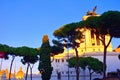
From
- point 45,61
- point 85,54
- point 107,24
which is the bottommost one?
point 45,61

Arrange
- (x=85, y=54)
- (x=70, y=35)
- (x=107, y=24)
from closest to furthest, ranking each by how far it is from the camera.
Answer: (x=107, y=24), (x=70, y=35), (x=85, y=54)

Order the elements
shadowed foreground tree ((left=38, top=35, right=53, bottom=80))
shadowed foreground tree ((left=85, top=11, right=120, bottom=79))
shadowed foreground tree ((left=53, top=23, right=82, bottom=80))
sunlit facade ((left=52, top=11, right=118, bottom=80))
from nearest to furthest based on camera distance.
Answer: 1. shadowed foreground tree ((left=85, top=11, right=120, bottom=79))
2. shadowed foreground tree ((left=53, top=23, right=82, bottom=80))
3. shadowed foreground tree ((left=38, top=35, right=53, bottom=80))
4. sunlit facade ((left=52, top=11, right=118, bottom=80))

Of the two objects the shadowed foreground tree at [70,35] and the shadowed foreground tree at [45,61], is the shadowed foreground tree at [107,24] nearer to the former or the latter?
the shadowed foreground tree at [70,35]

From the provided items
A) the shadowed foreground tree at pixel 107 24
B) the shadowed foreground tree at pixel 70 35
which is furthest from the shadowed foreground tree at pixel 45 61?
the shadowed foreground tree at pixel 107 24

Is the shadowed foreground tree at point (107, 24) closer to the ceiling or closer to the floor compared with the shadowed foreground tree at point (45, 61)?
closer to the ceiling

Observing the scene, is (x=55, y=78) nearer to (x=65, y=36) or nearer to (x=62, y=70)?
(x=62, y=70)

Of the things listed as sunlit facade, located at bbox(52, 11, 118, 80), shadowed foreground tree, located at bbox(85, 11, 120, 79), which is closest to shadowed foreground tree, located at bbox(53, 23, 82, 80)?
shadowed foreground tree, located at bbox(85, 11, 120, 79)

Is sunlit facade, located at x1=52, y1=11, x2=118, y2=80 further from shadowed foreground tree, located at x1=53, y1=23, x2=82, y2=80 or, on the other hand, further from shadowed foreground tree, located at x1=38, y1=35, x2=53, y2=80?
shadowed foreground tree, located at x1=53, y1=23, x2=82, y2=80

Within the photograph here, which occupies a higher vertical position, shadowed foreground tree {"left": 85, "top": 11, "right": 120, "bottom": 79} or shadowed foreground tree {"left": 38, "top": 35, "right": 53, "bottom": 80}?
shadowed foreground tree {"left": 85, "top": 11, "right": 120, "bottom": 79}

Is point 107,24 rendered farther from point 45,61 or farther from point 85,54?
point 85,54

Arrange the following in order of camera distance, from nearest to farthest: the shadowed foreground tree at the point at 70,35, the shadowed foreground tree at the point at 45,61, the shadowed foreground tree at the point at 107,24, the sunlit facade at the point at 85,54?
1. the shadowed foreground tree at the point at 107,24
2. the shadowed foreground tree at the point at 70,35
3. the shadowed foreground tree at the point at 45,61
4. the sunlit facade at the point at 85,54

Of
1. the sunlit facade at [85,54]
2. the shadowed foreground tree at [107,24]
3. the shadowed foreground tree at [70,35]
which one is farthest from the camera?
the sunlit facade at [85,54]

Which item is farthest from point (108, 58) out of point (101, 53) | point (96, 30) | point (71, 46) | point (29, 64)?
point (96, 30)

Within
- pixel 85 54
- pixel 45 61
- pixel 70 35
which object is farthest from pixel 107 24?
pixel 85 54
